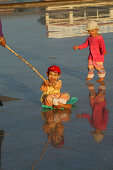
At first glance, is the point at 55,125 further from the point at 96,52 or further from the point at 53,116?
the point at 96,52

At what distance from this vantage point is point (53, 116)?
8.41 meters

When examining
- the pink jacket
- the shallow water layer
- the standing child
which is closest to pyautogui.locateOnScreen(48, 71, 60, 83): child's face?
the shallow water layer

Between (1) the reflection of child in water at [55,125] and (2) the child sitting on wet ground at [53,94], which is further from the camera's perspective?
(2) the child sitting on wet ground at [53,94]

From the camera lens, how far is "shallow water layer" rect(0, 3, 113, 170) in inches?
252

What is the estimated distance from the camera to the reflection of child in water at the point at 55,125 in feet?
23.4

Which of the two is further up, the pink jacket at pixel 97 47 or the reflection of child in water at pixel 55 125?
the pink jacket at pixel 97 47

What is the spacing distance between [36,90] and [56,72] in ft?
4.62

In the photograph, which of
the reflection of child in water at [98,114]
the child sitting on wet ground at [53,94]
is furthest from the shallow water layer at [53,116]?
the child sitting on wet ground at [53,94]

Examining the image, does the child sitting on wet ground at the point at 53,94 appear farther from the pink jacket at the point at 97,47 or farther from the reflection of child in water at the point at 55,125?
the pink jacket at the point at 97,47

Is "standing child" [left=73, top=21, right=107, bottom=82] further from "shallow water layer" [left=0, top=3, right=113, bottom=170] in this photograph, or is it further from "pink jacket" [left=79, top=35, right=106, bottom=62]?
"shallow water layer" [left=0, top=3, right=113, bottom=170]

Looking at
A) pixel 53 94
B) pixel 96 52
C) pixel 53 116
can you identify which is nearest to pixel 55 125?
pixel 53 116

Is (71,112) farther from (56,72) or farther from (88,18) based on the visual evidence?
(88,18)

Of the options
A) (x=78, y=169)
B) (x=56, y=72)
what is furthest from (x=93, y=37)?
(x=78, y=169)

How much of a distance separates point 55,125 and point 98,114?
3.00 feet
